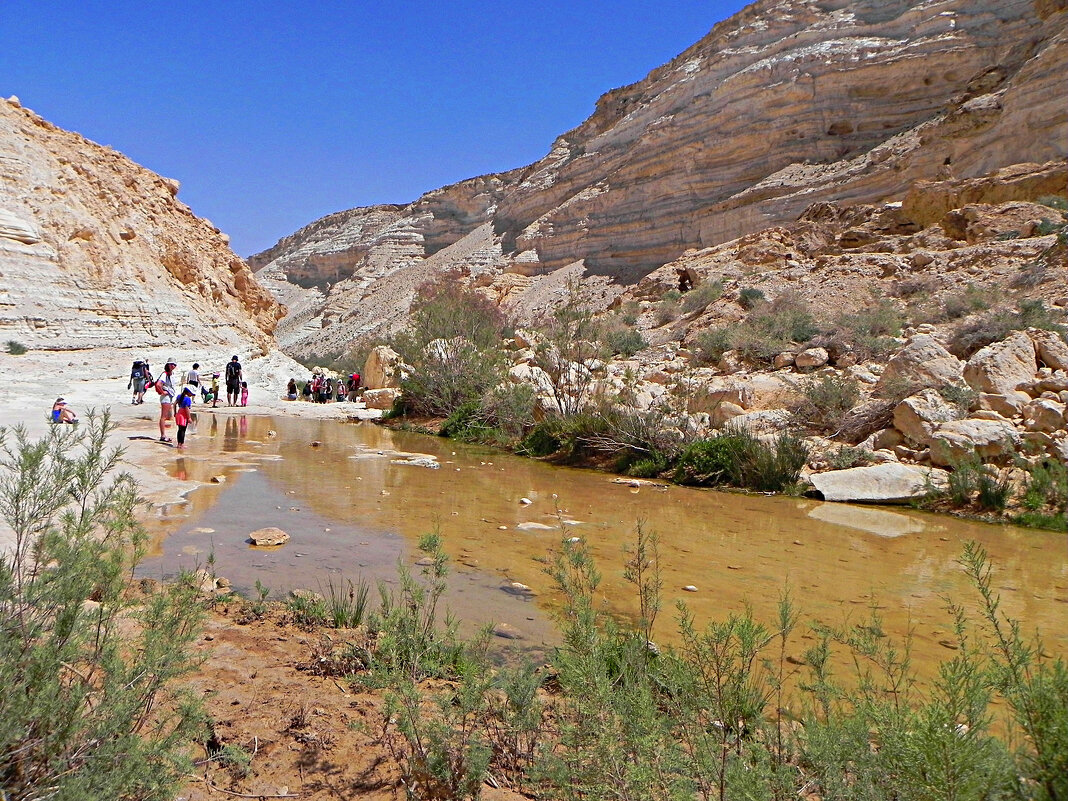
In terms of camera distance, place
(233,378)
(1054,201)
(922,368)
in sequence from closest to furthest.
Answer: (922,368) < (1054,201) < (233,378)

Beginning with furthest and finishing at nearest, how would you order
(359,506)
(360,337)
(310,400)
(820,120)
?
(360,337)
(820,120)
(310,400)
(359,506)

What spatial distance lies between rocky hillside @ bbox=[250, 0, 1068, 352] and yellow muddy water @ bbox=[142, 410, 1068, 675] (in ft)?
73.1

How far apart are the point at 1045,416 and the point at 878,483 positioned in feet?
6.91

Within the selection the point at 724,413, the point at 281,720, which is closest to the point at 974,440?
the point at 724,413

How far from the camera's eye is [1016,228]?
19.0m

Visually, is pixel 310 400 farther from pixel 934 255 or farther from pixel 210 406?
pixel 934 255

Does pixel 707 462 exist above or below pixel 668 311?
below

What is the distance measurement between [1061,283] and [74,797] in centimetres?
1833

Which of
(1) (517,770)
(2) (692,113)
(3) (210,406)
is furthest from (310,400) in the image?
(2) (692,113)

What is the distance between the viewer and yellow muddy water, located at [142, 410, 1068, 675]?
4527mm

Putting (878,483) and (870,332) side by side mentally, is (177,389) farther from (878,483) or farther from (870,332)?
(878,483)

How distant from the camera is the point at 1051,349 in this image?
9797 mm

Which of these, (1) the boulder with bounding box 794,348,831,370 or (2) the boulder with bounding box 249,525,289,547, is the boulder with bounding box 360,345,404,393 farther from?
(2) the boulder with bounding box 249,525,289,547

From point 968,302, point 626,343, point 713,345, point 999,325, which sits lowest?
point 713,345
